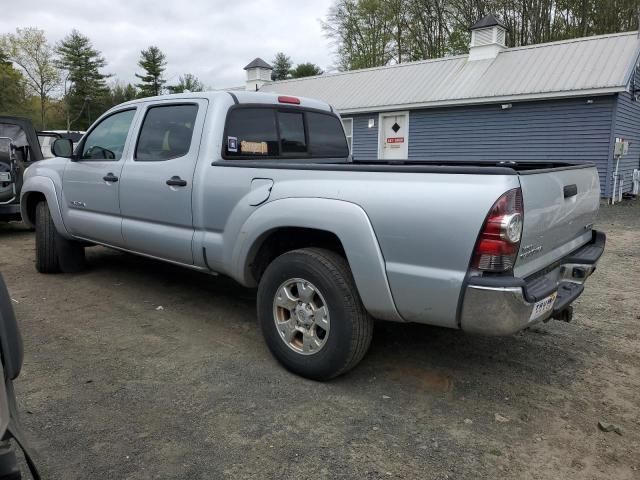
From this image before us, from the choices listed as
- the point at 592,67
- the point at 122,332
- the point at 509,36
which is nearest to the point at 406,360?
the point at 122,332

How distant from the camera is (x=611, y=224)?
10016mm

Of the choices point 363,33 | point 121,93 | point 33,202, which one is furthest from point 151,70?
point 33,202

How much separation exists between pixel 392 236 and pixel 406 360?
1290 mm

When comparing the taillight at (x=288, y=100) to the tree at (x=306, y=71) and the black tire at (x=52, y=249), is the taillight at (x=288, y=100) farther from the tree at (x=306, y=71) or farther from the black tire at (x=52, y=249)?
the tree at (x=306, y=71)

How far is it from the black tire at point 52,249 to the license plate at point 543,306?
16.1 ft

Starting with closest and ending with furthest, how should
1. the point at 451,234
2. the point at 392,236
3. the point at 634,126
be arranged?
the point at 451,234 < the point at 392,236 < the point at 634,126

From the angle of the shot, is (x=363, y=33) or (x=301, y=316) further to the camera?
(x=363, y=33)

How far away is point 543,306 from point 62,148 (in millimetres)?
4635

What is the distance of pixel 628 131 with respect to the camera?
44.9 feet

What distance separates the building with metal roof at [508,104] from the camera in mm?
12797

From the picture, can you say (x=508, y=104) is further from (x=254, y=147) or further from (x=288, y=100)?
(x=254, y=147)

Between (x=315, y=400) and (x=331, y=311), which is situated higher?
(x=331, y=311)

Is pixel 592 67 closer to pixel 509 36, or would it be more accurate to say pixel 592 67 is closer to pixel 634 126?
pixel 634 126

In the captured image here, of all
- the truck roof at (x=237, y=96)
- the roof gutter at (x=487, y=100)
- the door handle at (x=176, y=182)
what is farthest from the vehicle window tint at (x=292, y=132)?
the roof gutter at (x=487, y=100)
